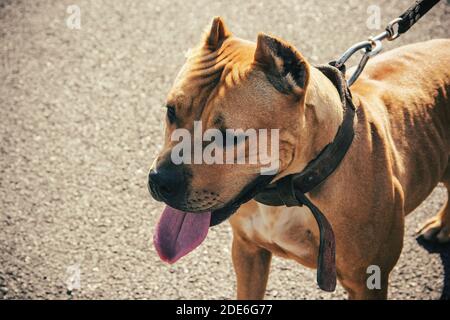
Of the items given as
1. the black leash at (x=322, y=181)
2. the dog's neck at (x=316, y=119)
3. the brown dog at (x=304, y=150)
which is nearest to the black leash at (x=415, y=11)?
the brown dog at (x=304, y=150)

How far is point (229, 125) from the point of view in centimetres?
225

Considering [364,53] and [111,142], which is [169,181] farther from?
[111,142]

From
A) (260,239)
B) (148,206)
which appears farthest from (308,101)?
(148,206)

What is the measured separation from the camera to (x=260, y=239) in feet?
9.48

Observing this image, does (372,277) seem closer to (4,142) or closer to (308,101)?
(308,101)

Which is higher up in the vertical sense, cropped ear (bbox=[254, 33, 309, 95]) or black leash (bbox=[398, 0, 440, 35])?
black leash (bbox=[398, 0, 440, 35])

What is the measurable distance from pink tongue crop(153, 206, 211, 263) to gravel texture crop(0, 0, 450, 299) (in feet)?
3.25

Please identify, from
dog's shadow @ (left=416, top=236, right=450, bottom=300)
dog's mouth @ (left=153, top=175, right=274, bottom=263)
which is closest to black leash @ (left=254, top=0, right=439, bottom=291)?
dog's mouth @ (left=153, top=175, right=274, bottom=263)

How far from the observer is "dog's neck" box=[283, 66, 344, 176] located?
Answer: 2.32 metres

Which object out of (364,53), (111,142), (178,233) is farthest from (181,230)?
(111,142)

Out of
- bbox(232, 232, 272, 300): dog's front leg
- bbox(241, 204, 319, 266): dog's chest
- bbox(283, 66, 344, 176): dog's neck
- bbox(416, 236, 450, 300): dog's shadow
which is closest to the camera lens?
bbox(283, 66, 344, 176): dog's neck

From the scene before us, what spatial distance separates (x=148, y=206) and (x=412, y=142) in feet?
6.11

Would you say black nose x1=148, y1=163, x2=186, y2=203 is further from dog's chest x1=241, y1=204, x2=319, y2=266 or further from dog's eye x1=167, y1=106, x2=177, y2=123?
dog's chest x1=241, y1=204, x2=319, y2=266

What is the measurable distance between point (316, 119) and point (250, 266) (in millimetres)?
1124
